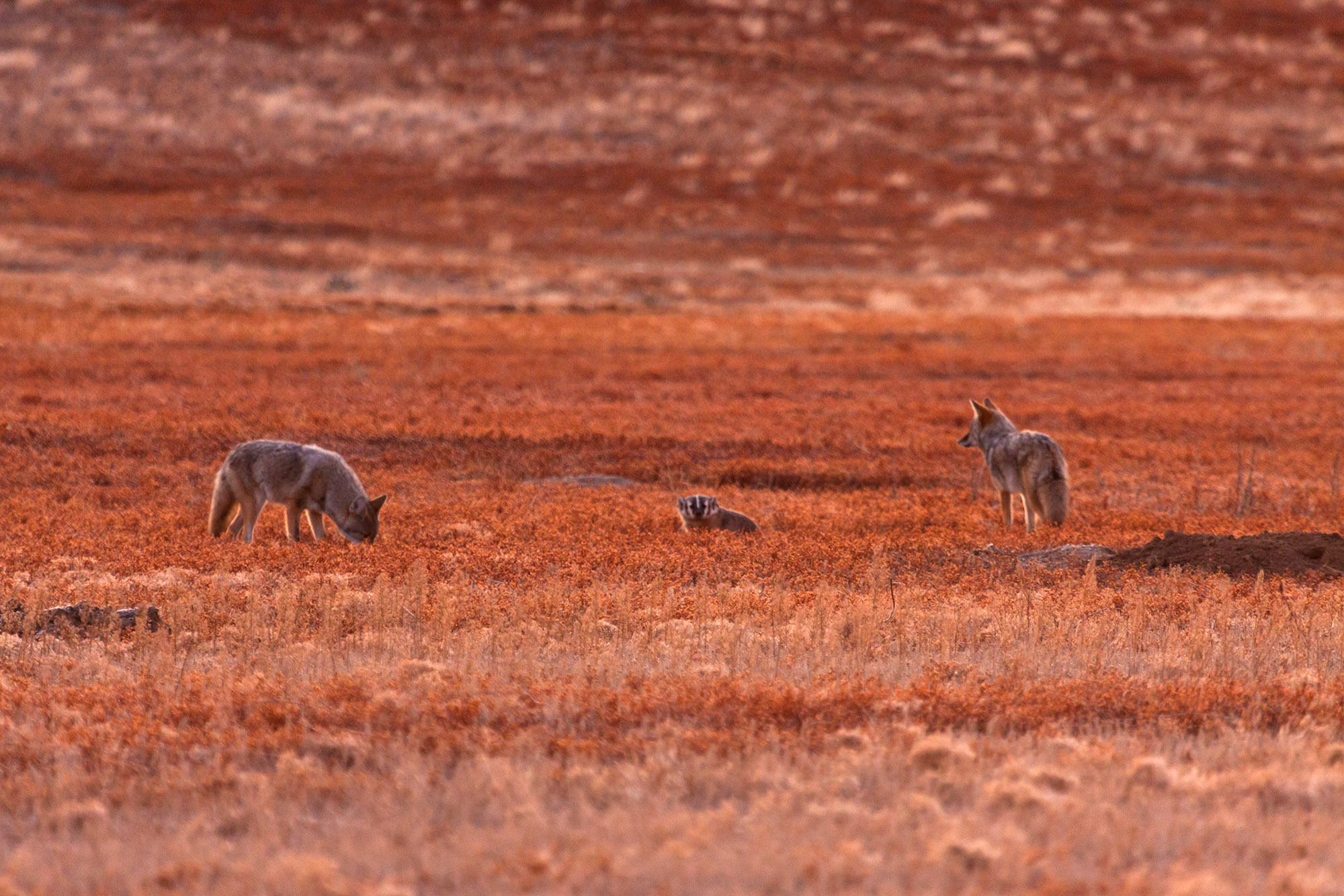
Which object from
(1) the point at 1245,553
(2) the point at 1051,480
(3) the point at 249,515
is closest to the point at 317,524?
(3) the point at 249,515

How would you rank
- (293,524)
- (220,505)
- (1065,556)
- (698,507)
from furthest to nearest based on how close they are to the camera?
1. (698,507)
2. (293,524)
3. (220,505)
4. (1065,556)

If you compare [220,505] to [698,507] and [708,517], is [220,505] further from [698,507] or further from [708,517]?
[708,517]

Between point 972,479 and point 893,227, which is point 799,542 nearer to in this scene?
point 972,479

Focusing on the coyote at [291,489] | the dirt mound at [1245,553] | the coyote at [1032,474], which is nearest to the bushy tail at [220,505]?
the coyote at [291,489]

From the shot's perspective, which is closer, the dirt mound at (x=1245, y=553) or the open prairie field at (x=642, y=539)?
the open prairie field at (x=642, y=539)

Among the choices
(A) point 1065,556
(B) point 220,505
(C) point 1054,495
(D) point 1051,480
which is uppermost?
(D) point 1051,480

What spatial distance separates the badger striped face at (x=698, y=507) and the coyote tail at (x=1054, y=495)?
10.2ft

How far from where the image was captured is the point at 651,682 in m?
7.95

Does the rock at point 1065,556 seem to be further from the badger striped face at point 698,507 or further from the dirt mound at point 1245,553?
the badger striped face at point 698,507

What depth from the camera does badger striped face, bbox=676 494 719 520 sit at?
13.5 metres

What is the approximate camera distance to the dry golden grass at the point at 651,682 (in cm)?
562

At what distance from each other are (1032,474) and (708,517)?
10.1 ft

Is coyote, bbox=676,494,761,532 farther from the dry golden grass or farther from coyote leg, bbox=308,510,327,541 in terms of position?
coyote leg, bbox=308,510,327,541

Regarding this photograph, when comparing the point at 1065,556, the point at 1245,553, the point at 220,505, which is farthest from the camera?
the point at 220,505
